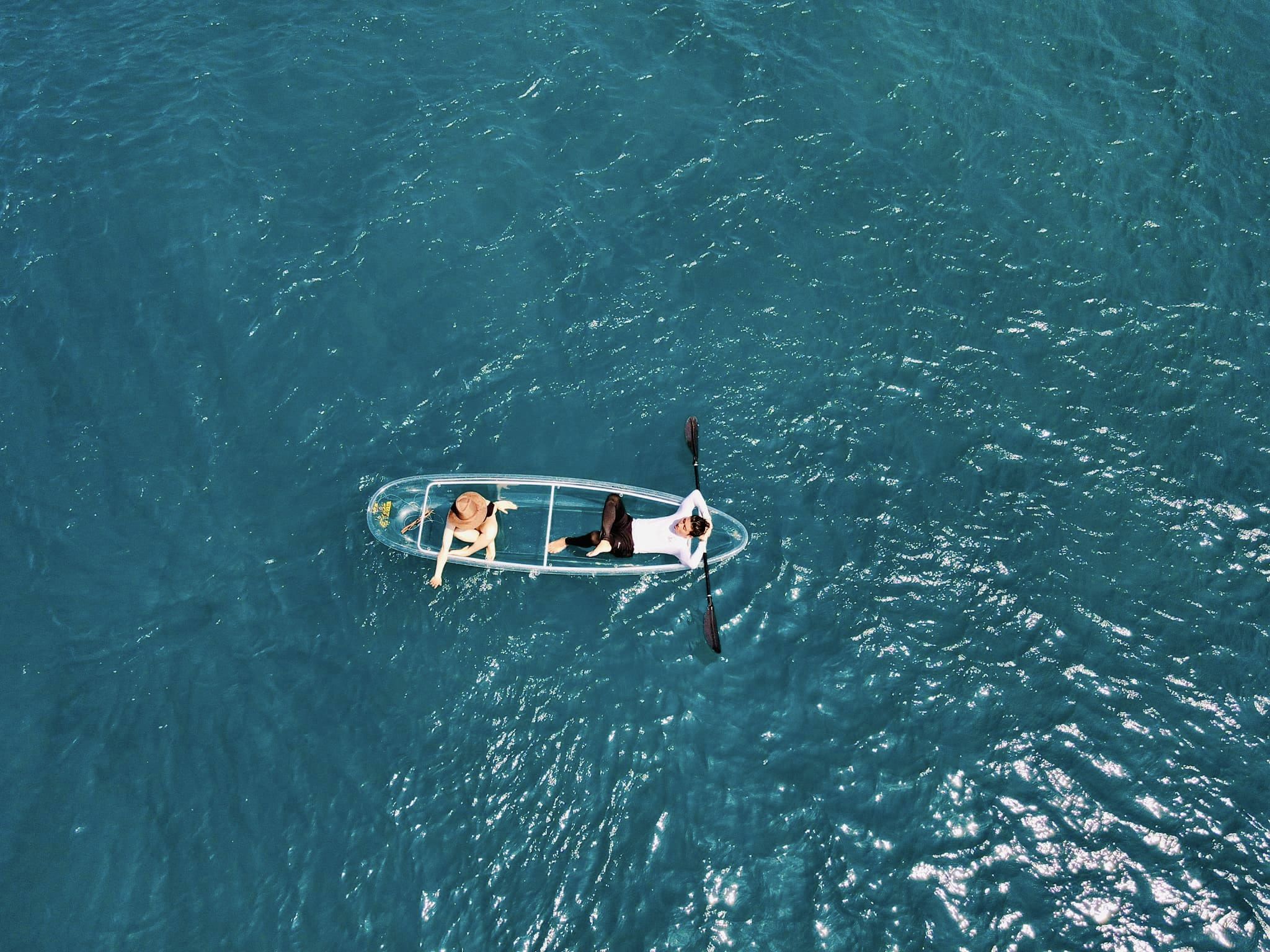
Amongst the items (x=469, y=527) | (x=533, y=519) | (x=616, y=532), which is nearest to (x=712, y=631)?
(x=616, y=532)

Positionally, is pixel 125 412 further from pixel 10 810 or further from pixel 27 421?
pixel 10 810

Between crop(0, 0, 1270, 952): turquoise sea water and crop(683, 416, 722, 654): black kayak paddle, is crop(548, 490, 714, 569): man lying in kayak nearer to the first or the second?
crop(683, 416, 722, 654): black kayak paddle

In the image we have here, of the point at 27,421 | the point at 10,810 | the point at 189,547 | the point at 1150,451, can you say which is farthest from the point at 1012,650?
the point at 27,421

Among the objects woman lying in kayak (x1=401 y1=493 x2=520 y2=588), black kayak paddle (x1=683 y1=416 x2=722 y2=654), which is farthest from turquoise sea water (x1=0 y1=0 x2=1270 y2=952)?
woman lying in kayak (x1=401 y1=493 x2=520 y2=588)

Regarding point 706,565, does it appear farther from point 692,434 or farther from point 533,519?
point 533,519

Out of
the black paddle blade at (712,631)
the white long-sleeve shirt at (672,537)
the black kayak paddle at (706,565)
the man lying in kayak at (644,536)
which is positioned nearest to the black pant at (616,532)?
the man lying in kayak at (644,536)
